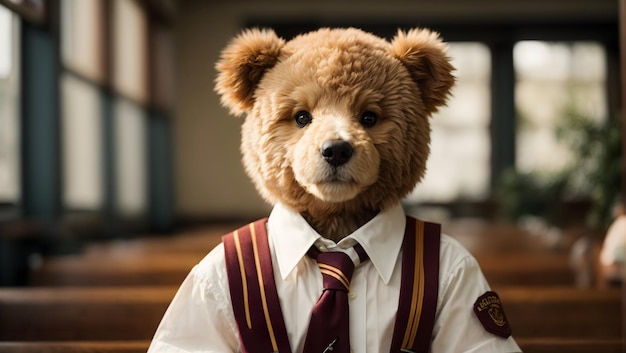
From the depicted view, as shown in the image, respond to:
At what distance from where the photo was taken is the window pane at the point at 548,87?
26.3ft

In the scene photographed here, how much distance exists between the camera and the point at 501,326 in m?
1.10

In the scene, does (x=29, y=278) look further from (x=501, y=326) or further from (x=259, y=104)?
(x=501, y=326)

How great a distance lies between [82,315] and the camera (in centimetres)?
211

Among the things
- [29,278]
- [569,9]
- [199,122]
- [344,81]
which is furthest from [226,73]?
[569,9]

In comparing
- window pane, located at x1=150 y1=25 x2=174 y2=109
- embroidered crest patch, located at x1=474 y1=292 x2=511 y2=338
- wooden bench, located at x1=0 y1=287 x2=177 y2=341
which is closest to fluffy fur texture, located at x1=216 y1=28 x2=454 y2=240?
embroidered crest patch, located at x1=474 y1=292 x2=511 y2=338

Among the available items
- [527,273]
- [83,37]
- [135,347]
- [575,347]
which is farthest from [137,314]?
[83,37]

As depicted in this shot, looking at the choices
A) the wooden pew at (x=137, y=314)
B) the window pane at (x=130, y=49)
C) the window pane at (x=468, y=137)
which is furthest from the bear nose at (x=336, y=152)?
the window pane at (x=468, y=137)

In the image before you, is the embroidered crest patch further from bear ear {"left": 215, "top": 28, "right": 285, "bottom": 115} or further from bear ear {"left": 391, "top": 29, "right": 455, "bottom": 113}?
bear ear {"left": 215, "top": 28, "right": 285, "bottom": 115}

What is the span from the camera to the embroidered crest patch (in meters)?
1.09

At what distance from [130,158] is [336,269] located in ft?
17.7

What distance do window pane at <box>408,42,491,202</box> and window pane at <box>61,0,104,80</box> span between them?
4379 millimetres

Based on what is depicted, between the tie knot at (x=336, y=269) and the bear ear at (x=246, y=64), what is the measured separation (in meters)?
0.30

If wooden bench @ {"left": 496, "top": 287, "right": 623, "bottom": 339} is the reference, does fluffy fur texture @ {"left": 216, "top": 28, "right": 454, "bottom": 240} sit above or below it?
above

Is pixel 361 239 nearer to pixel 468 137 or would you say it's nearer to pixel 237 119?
pixel 237 119
